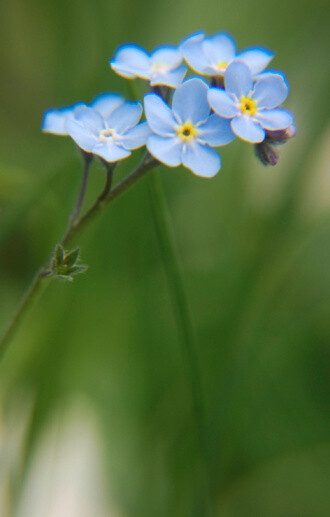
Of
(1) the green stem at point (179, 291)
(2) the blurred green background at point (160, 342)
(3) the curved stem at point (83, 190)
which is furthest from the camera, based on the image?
(2) the blurred green background at point (160, 342)

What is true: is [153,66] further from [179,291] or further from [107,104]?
[179,291]

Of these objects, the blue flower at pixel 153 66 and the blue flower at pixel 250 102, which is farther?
the blue flower at pixel 153 66

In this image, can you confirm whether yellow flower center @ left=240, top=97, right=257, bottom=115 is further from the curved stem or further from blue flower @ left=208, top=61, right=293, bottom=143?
the curved stem

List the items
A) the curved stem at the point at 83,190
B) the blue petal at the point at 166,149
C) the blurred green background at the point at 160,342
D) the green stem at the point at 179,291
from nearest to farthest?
A: the blue petal at the point at 166,149
the curved stem at the point at 83,190
the green stem at the point at 179,291
the blurred green background at the point at 160,342

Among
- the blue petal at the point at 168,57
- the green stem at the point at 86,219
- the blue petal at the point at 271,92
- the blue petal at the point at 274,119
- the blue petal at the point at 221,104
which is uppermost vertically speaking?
the blue petal at the point at 168,57

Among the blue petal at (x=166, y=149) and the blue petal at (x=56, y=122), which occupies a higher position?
the blue petal at (x=56, y=122)

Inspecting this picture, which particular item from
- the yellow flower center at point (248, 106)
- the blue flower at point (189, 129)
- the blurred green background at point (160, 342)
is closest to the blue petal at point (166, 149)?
the blue flower at point (189, 129)

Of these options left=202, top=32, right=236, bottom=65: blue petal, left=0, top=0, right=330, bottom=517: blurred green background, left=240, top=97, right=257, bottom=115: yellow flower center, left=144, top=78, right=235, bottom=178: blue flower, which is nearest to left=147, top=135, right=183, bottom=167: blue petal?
left=144, top=78, right=235, bottom=178: blue flower

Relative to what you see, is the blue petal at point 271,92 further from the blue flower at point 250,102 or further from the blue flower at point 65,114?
the blue flower at point 65,114
